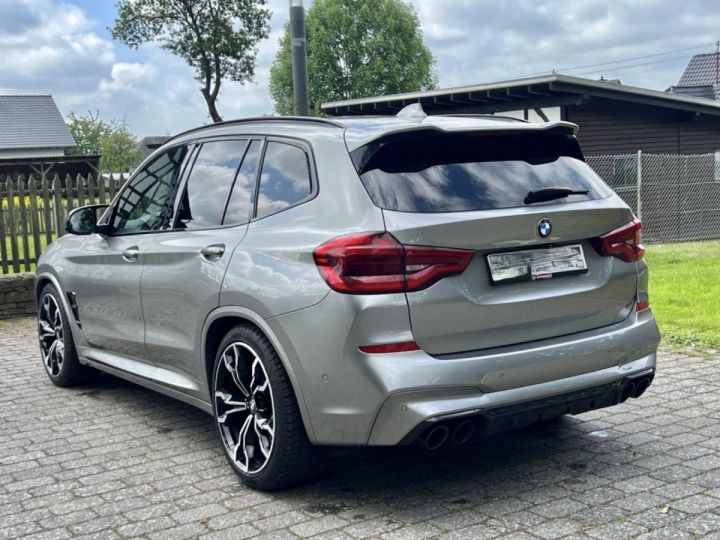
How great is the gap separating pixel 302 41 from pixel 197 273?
6998mm

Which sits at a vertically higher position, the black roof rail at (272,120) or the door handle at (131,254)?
the black roof rail at (272,120)

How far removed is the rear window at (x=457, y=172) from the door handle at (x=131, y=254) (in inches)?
76.6

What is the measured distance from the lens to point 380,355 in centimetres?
362

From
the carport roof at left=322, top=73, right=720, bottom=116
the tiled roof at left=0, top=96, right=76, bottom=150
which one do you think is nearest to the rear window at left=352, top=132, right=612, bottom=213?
the carport roof at left=322, top=73, right=720, bottom=116

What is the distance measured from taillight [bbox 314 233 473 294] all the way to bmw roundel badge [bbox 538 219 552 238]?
1.50 ft

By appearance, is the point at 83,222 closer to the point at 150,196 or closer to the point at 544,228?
the point at 150,196

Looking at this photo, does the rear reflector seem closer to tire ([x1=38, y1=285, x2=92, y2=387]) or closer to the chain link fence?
tire ([x1=38, y1=285, x2=92, y2=387])

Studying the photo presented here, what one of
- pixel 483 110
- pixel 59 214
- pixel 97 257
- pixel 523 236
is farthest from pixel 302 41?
pixel 483 110

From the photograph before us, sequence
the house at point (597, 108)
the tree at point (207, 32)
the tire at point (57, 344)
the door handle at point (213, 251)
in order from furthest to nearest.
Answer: the tree at point (207, 32), the house at point (597, 108), the tire at point (57, 344), the door handle at point (213, 251)

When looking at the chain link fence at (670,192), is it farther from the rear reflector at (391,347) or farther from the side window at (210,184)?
the rear reflector at (391,347)

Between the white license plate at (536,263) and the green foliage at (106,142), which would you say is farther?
the green foliage at (106,142)

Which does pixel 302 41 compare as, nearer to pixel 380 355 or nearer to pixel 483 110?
pixel 380 355

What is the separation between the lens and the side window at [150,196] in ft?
17.3

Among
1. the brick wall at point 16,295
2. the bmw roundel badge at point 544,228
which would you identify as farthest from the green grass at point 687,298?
the brick wall at point 16,295
